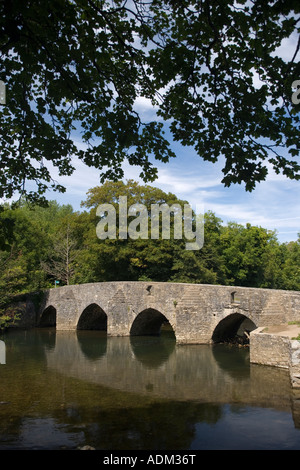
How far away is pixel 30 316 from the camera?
100ft

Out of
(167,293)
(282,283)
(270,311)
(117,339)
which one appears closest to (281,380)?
(270,311)

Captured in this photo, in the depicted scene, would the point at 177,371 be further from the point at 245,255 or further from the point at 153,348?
the point at 245,255

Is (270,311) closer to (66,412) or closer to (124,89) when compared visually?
(66,412)

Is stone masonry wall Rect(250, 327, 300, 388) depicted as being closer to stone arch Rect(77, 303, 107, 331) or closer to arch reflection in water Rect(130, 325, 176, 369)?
arch reflection in water Rect(130, 325, 176, 369)

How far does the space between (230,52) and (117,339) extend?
1857 cm

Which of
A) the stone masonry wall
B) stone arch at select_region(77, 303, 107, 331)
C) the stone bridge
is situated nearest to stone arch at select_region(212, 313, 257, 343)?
the stone bridge

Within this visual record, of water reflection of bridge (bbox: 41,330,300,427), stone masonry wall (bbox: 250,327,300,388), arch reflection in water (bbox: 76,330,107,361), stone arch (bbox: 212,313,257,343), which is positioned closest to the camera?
water reflection of bridge (bbox: 41,330,300,427)

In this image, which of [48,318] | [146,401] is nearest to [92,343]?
[48,318]

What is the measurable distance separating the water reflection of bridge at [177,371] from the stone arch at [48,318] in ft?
31.1

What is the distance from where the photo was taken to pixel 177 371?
555 inches

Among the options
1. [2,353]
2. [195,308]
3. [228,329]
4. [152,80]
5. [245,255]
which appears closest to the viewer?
[152,80]

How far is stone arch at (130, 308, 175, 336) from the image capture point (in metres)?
22.7

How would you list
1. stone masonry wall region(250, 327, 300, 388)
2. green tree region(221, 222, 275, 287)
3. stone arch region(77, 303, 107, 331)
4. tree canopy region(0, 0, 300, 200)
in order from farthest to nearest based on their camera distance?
green tree region(221, 222, 275, 287), stone arch region(77, 303, 107, 331), stone masonry wall region(250, 327, 300, 388), tree canopy region(0, 0, 300, 200)

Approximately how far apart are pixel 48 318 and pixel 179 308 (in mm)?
16024
